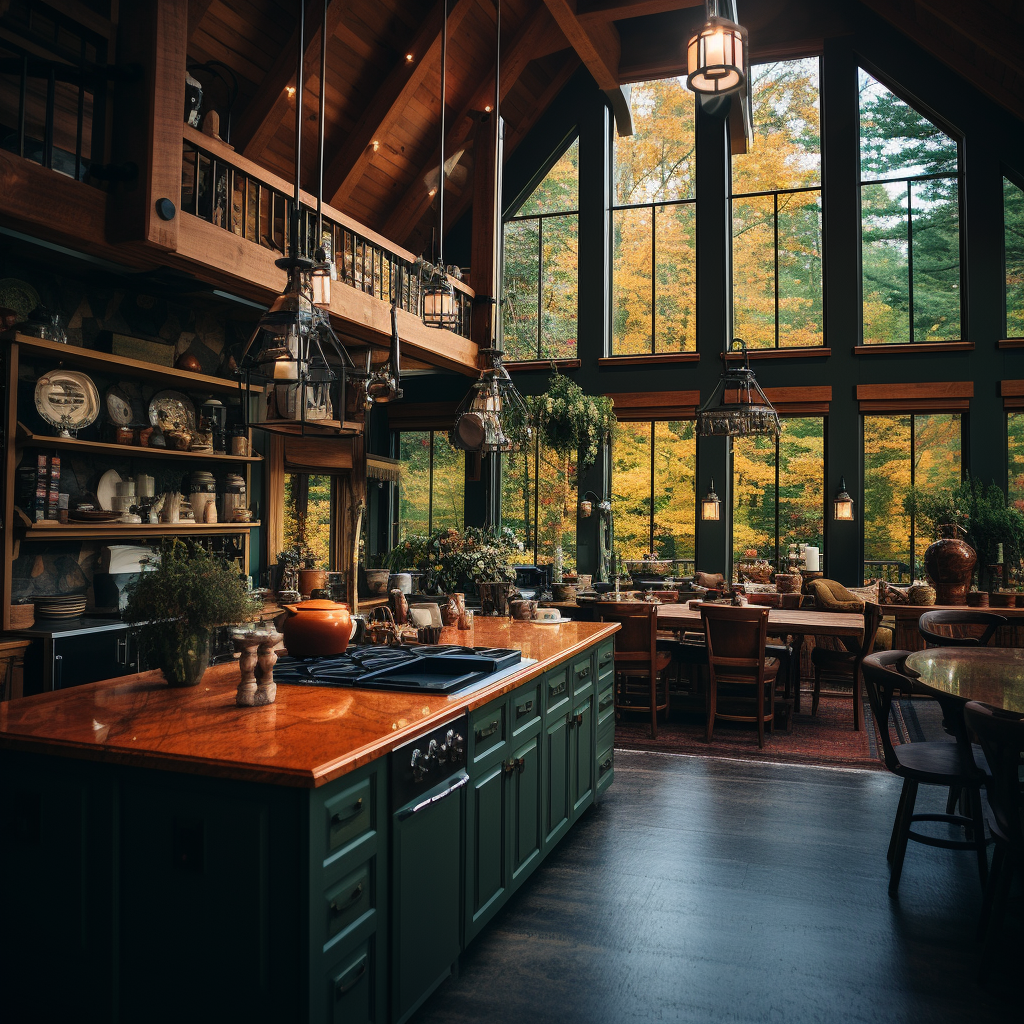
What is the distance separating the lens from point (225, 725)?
2271 mm

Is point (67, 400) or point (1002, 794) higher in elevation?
point (67, 400)

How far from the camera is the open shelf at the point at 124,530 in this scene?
4992mm

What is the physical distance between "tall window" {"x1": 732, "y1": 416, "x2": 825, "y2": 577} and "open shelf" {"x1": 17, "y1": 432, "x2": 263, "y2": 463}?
6.33 metres

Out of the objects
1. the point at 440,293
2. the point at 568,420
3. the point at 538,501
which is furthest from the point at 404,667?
the point at 538,501

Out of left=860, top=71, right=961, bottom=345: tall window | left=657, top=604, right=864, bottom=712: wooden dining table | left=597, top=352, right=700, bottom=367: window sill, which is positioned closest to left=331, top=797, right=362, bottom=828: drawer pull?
left=657, top=604, right=864, bottom=712: wooden dining table

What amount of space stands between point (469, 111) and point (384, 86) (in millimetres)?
1284

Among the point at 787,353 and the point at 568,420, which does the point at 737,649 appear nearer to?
the point at 568,420

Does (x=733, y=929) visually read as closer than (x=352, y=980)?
No

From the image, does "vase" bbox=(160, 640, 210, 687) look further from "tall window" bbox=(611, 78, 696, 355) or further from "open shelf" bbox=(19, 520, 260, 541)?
"tall window" bbox=(611, 78, 696, 355)

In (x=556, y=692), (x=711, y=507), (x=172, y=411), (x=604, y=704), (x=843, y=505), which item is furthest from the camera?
(x=711, y=507)

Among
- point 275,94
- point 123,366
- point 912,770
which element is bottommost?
point 912,770

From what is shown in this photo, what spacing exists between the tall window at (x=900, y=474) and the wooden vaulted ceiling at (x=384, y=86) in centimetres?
642

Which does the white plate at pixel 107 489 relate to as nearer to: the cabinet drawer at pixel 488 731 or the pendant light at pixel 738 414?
the cabinet drawer at pixel 488 731

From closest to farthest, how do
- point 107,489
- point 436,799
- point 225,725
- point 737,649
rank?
point 225,725 → point 436,799 → point 107,489 → point 737,649
